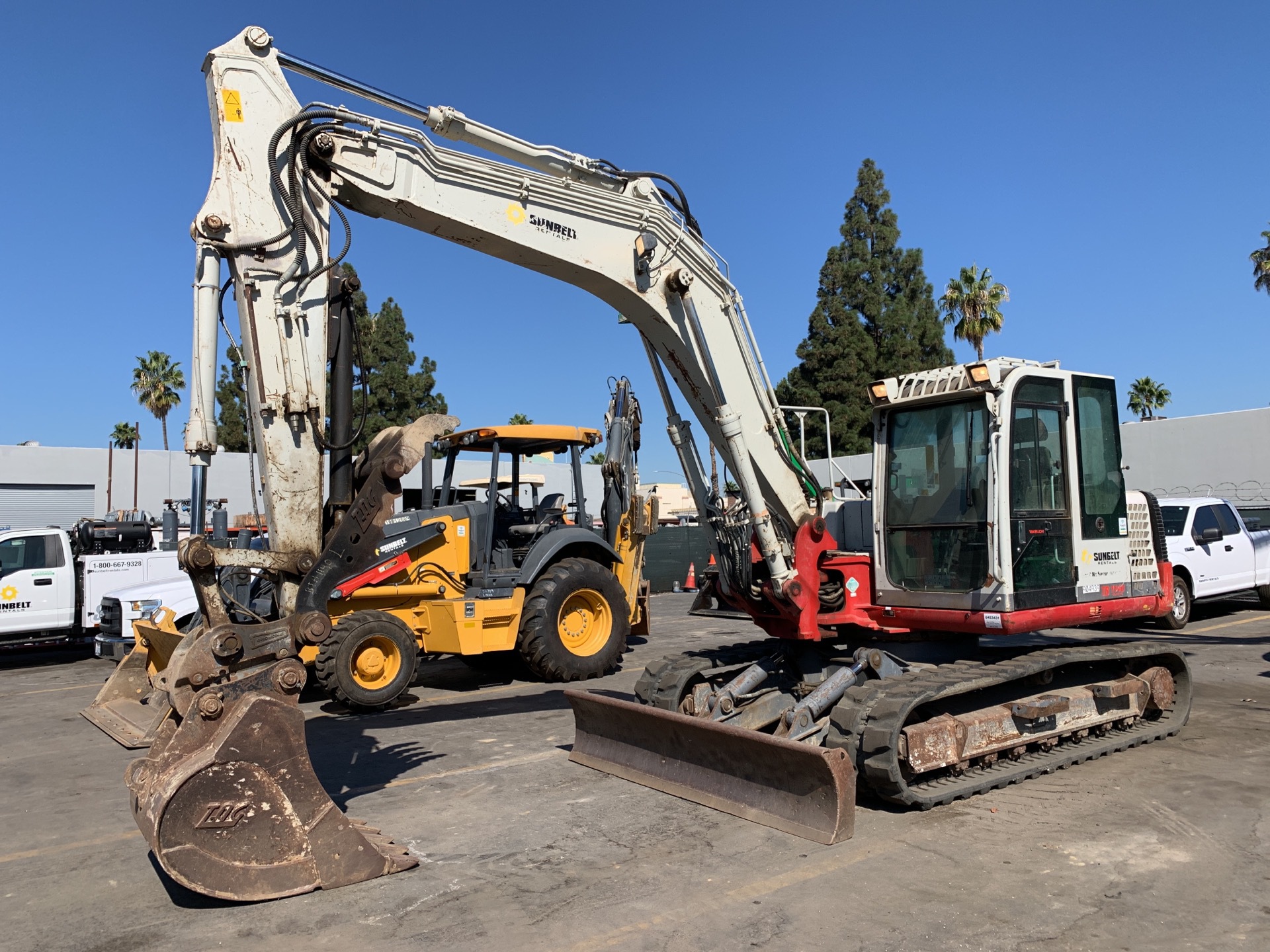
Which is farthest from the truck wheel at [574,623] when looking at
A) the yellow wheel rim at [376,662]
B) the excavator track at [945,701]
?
the excavator track at [945,701]

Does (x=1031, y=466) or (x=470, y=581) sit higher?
(x=1031, y=466)

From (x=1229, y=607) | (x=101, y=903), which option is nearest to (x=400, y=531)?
(x=101, y=903)

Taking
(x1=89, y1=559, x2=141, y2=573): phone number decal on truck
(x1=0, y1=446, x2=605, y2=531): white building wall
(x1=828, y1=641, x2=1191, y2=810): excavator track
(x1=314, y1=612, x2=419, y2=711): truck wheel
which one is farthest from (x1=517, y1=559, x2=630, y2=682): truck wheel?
(x1=0, y1=446, x2=605, y2=531): white building wall

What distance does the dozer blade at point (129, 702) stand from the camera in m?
7.94

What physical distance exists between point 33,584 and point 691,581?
13.8 metres

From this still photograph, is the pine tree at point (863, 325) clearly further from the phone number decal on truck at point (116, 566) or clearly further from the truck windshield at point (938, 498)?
the truck windshield at point (938, 498)

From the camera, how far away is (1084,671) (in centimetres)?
698

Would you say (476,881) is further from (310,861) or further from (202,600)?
(202,600)

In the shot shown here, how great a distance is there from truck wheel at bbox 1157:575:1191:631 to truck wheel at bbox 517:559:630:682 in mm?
7946

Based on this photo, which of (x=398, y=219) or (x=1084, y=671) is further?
(x=1084, y=671)

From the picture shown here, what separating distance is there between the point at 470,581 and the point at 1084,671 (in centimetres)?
594

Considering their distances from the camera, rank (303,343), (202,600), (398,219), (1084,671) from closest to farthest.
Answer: (202,600) < (303,343) < (398,219) < (1084,671)

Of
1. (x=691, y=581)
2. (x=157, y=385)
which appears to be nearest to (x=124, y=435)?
(x=157, y=385)

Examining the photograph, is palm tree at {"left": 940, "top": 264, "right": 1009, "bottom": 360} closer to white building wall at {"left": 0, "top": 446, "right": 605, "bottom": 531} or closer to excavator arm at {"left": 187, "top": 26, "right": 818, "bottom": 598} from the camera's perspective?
white building wall at {"left": 0, "top": 446, "right": 605, "bottom": 531}
